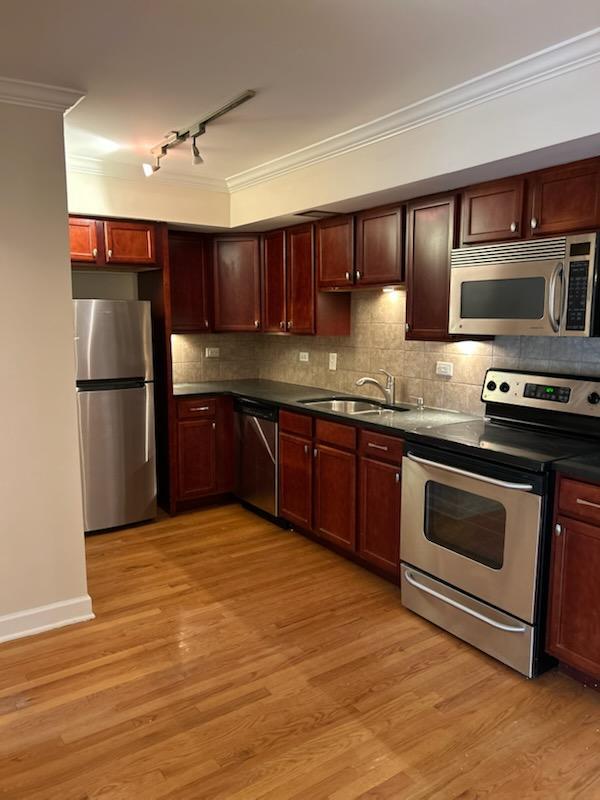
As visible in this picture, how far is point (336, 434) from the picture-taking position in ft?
11.8

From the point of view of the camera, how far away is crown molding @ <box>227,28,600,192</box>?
7.33 feet

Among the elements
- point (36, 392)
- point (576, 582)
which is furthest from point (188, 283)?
point (576, 582)

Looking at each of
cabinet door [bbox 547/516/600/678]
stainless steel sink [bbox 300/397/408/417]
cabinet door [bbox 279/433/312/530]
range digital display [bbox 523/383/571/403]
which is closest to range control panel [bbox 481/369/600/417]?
range digital display [bbox 523/383/571/403]

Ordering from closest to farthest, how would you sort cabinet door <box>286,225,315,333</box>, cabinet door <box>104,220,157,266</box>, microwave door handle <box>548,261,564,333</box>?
microwave door handle <box>548,261,564,333</box>, cabinet door <box>104,220,157,266</box>, cabinet door <box>286,225,315,333</box>

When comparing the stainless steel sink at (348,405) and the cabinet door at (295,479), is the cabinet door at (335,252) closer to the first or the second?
the stainless steel sink at (348,405)

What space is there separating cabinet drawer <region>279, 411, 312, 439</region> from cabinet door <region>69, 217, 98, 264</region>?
5.40 feet

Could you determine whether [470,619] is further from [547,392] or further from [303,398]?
[303,398]

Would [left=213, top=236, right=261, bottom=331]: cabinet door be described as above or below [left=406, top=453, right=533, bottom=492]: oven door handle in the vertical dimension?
above

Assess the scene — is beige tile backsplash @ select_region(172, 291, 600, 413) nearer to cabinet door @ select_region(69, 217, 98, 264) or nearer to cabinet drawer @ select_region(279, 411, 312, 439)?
cabinet drawer @ select_region(279, 411, 312, 439)

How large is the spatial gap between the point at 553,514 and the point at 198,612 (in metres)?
1.80

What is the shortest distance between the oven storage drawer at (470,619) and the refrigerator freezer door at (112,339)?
224 centimetres

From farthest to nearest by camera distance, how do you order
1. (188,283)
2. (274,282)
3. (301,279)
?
(188,283), (274,282), (301,279)

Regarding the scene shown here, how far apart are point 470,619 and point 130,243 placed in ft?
10.4

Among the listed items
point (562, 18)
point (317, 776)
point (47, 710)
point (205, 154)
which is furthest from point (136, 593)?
point (562, 18)
